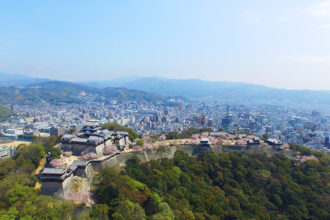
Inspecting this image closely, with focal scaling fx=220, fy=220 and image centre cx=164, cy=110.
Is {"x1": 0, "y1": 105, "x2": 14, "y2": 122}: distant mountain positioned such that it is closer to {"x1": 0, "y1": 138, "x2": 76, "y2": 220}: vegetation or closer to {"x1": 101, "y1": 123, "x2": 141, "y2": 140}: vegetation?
{"x1": 101, "y1": 123, "x2": 141, "y2": 140}: vegetation

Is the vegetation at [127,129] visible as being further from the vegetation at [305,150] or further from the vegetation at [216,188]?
the vegetation at [305,150]

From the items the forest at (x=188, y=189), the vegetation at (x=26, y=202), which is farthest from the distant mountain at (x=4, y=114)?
the vegetation at (x=26, y=202)

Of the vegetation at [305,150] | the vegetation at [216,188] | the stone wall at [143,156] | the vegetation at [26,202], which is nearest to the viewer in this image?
the vegetation at [26,202]

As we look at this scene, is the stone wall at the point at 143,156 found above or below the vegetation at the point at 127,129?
below

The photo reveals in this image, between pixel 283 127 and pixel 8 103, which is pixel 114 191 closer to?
pixel 283 127

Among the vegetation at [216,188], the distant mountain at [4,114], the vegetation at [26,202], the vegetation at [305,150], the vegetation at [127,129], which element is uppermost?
the vegetation at [127,129]

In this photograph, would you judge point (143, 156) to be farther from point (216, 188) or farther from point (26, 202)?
point (26, 202)

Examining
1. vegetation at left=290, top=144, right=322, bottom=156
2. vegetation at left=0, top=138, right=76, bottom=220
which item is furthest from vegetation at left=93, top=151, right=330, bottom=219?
vegetation at left=0, top=138, right=76, bottom=220

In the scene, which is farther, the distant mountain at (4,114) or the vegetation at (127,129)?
the distant mountain at (4,114)
